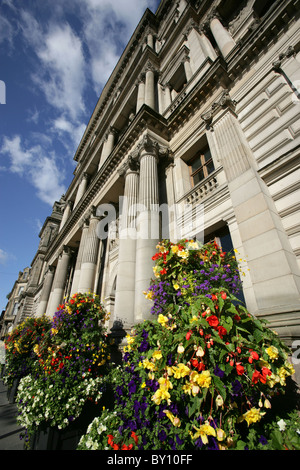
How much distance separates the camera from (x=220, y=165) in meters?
6.71

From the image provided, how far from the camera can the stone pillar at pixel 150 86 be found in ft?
38.1

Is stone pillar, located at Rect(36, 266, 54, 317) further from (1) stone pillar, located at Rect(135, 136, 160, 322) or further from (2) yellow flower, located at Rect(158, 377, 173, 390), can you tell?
(2) yellow flower, located at Rect(158, 377, 173, 390)

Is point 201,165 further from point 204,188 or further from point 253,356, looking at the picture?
point 253,356

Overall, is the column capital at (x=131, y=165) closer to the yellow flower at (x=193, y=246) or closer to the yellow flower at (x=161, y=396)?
the yellow flower at (x=193, y=246)

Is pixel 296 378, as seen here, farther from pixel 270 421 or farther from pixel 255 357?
pixel 255 357

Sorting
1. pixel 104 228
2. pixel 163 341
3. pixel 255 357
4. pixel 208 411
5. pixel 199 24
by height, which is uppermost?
pixel 199 24

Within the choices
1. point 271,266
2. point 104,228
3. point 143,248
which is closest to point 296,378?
point 271,266

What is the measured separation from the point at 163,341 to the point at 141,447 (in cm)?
120

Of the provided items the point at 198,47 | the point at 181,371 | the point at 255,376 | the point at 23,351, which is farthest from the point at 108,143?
the point at 255,376

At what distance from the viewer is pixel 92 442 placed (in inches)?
97.7

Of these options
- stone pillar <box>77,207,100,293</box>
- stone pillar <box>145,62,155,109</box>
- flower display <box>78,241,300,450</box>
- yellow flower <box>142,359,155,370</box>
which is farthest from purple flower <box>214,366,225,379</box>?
stone pillar <box>145,62,155,109</box>

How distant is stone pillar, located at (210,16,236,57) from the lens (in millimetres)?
9000

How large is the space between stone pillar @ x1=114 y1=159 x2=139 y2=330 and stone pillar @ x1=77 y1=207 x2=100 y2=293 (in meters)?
4.27
